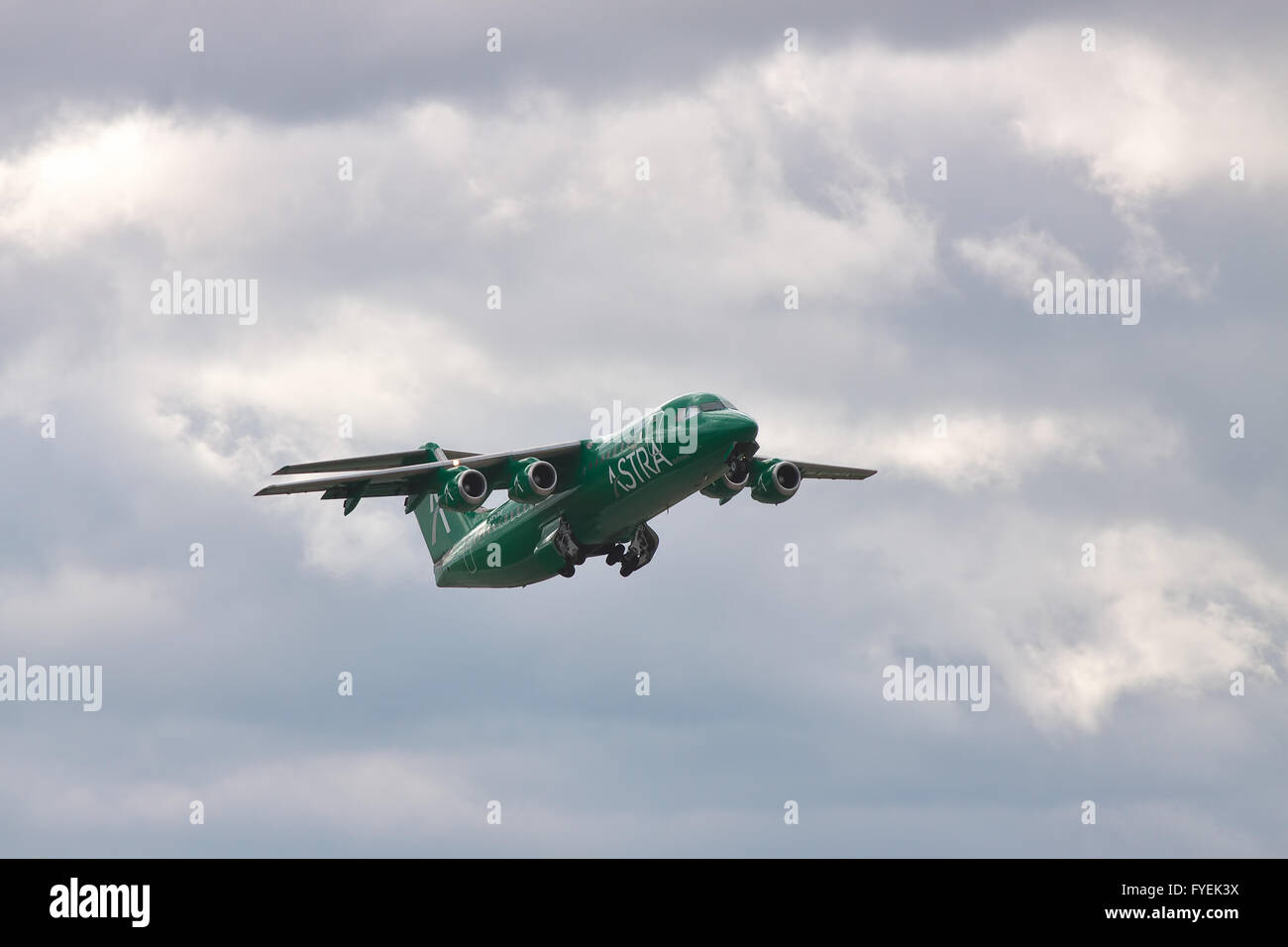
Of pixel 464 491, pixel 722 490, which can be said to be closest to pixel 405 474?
pixel 464 491

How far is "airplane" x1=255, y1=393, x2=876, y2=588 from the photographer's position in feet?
143

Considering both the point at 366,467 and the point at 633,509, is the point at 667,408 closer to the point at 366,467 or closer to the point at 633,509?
the point at 633,509

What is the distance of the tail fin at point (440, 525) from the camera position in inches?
2127

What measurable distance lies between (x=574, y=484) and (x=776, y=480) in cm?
677

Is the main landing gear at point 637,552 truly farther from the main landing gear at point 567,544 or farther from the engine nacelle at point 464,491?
the engine nacelle at point 464,491

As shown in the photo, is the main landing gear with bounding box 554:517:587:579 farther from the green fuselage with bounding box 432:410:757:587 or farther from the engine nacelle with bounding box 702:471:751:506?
the engine nacelle with bounding box 702:471:751:506

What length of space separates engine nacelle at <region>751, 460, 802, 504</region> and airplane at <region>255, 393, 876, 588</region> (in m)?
0.03

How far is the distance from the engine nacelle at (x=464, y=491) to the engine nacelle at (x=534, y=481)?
970mm

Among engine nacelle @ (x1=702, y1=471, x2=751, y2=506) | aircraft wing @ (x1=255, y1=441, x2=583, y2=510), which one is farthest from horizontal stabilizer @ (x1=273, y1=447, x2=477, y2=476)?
engine nacelle @ (x1=702, y1=471, x2=751, y2=506)

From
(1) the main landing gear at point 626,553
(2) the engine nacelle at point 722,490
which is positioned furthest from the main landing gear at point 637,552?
(2) the engine nacelle at point 722,490

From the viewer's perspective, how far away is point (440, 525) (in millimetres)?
55625

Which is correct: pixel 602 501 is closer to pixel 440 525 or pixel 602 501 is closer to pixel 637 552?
pixel 637 552
